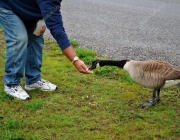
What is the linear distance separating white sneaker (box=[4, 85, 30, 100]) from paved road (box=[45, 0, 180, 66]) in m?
2.13

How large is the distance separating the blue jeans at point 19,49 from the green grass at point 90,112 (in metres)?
0.26

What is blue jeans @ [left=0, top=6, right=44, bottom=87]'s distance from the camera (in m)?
3.65

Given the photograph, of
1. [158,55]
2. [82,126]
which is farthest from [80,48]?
[82,126]

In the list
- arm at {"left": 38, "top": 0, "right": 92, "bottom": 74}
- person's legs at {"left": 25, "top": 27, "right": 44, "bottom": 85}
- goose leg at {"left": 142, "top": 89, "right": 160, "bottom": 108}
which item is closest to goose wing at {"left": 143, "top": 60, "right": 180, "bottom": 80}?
goose leg at {"left": 142, "top": 89, "right": 160, "bottom": 108}

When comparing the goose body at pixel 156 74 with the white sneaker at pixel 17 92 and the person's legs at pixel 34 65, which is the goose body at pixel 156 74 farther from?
the white sneaker at pixel 17 92

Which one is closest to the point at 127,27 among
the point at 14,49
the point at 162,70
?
the point at 162,70

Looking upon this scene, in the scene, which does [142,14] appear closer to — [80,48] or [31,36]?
[80,48]

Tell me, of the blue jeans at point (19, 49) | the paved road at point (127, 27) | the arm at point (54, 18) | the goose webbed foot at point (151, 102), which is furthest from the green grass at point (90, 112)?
the paved road at point (127, 27)

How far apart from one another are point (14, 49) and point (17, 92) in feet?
1.89

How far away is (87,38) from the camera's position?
266 inches

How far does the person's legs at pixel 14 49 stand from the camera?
364 cm

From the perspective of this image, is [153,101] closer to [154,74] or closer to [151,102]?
[151,102]

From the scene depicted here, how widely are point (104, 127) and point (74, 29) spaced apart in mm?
4280

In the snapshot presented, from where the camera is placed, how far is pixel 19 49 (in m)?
3.74
